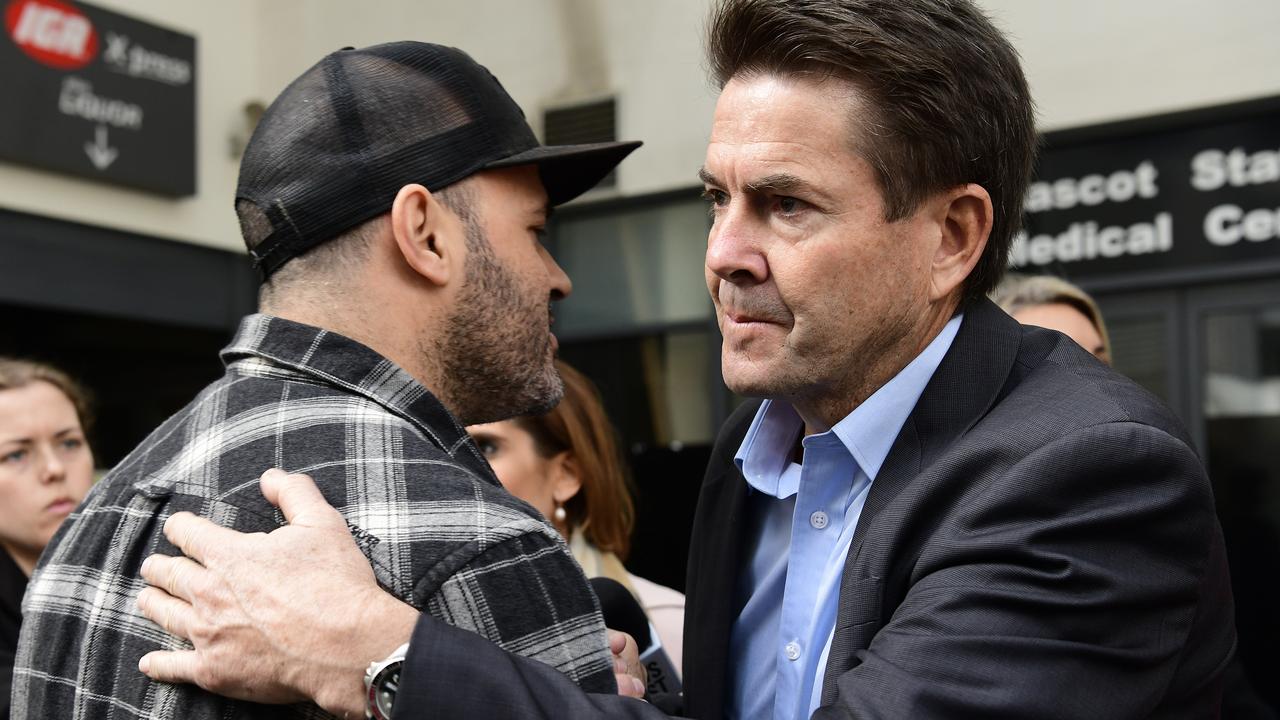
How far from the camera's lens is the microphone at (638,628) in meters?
2.65

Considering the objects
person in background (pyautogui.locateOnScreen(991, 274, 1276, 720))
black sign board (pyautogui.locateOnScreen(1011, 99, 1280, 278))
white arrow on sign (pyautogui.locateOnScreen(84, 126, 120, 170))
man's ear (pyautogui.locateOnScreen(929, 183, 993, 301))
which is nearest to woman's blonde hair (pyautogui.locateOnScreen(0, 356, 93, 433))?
person in background (pyautogui.locateOnScreen(991, 274, 1276, 720))

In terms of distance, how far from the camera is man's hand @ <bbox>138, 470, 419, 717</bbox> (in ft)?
5.03

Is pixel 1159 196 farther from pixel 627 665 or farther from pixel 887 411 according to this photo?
pixel 627 665

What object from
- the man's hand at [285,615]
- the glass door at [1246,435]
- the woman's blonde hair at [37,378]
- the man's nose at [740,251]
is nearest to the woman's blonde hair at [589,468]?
the woman's blonde hair at [37,378]

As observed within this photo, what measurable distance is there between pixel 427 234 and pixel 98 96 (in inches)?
273

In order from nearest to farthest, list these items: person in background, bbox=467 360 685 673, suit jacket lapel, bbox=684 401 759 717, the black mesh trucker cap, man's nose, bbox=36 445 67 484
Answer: the black mesh trucker cap < suit jacket lapel, bbox=684 401 759 717 < person in background, bbox=467 360 685 673 < man's nose, bbox=36 445 67 484

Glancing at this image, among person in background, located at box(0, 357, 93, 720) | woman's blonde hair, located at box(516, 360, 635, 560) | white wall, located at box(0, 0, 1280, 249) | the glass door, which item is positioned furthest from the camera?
white wall, located at box(0, 0, 1280, 249)

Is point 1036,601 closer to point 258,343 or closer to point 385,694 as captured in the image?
point 385,694

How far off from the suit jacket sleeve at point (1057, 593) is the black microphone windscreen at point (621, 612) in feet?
3.27

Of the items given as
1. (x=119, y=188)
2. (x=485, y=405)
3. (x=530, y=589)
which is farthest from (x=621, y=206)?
(x=530, y=589)

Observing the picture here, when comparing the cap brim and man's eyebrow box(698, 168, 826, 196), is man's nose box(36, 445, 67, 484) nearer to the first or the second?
the cap brim

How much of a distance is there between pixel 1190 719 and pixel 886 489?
54 cm

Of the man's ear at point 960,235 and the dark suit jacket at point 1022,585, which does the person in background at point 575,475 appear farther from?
the dark suit jacket at point 1022,585

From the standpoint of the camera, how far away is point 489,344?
210 cm
